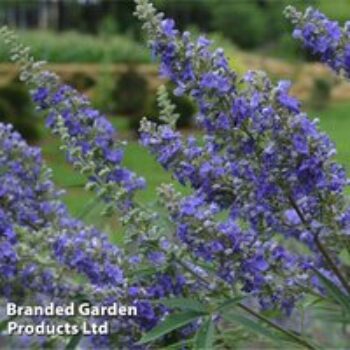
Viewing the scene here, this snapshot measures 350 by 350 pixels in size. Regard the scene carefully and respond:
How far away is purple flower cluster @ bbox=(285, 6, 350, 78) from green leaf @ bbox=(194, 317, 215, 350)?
2.00ft

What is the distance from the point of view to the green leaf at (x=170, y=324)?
6.00 ft

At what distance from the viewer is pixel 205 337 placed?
184 centimetres

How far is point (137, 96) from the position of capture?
1852 cm

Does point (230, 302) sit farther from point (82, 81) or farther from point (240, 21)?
point (240, 21)

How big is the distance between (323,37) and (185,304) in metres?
0.64

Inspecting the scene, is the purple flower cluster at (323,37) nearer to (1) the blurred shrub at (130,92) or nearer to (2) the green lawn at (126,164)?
(2) the green lawn at (126,164)

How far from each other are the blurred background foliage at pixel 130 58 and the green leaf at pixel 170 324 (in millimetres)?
8459

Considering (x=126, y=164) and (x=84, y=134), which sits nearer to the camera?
(x=84, y=134)

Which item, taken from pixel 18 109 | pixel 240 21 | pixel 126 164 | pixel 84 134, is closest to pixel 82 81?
pixel 18 109

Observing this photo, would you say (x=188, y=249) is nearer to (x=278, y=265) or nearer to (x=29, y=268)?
(x=278, y=265)

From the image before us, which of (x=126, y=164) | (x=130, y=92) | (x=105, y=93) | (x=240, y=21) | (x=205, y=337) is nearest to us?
(x=205, y=337)

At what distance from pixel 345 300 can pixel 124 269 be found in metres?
0.50

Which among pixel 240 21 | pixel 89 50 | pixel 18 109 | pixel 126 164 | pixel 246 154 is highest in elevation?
pixel 240 21

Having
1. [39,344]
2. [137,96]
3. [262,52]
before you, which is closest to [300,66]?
[262,52]
